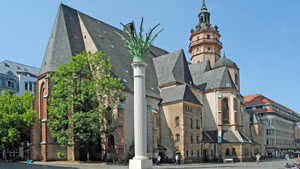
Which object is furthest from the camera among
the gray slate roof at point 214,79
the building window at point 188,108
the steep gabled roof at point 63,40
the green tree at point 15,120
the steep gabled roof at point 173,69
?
the gray slate roof at point 214,79

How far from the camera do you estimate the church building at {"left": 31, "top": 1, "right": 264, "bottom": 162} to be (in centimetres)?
3691

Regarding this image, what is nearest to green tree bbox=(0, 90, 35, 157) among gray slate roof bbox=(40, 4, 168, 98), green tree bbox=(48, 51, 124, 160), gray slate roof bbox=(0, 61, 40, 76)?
gray slate roof bbox=(40, 4, 168, 98)

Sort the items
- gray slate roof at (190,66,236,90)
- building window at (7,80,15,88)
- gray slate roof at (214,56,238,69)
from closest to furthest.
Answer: gray slate roof at (190,66,236,90)
gray slate roof at (214,56,238,69)
building window at (7,80,15,88)

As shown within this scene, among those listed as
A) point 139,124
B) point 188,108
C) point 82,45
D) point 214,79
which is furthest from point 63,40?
point 214,79

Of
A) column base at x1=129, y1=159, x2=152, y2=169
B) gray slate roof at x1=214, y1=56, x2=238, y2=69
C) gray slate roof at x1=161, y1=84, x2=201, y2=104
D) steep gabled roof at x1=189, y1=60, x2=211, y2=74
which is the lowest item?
column base at x1=129, y1=159, x2=152, y2=169

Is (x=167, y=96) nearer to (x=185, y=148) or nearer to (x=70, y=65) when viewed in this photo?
(x=185, y=148)

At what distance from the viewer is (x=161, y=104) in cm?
4475

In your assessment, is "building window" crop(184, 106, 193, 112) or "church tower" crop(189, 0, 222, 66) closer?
"building window" crop(184, 106, 193, 112)

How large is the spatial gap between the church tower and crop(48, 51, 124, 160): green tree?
A: 33.5m

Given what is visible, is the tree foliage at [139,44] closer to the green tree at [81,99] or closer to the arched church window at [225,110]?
the green tree at [81,99]

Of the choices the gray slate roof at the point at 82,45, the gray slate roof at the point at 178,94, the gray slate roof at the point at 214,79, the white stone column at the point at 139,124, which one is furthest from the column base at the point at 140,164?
the gray slate roof at the point at 214,79

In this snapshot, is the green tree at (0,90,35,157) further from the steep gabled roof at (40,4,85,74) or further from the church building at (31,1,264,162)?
the steep gabled roof at (40,4,85,74)

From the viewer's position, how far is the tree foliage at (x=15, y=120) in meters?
37.1

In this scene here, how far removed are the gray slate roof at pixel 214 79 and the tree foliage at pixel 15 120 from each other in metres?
27.1
